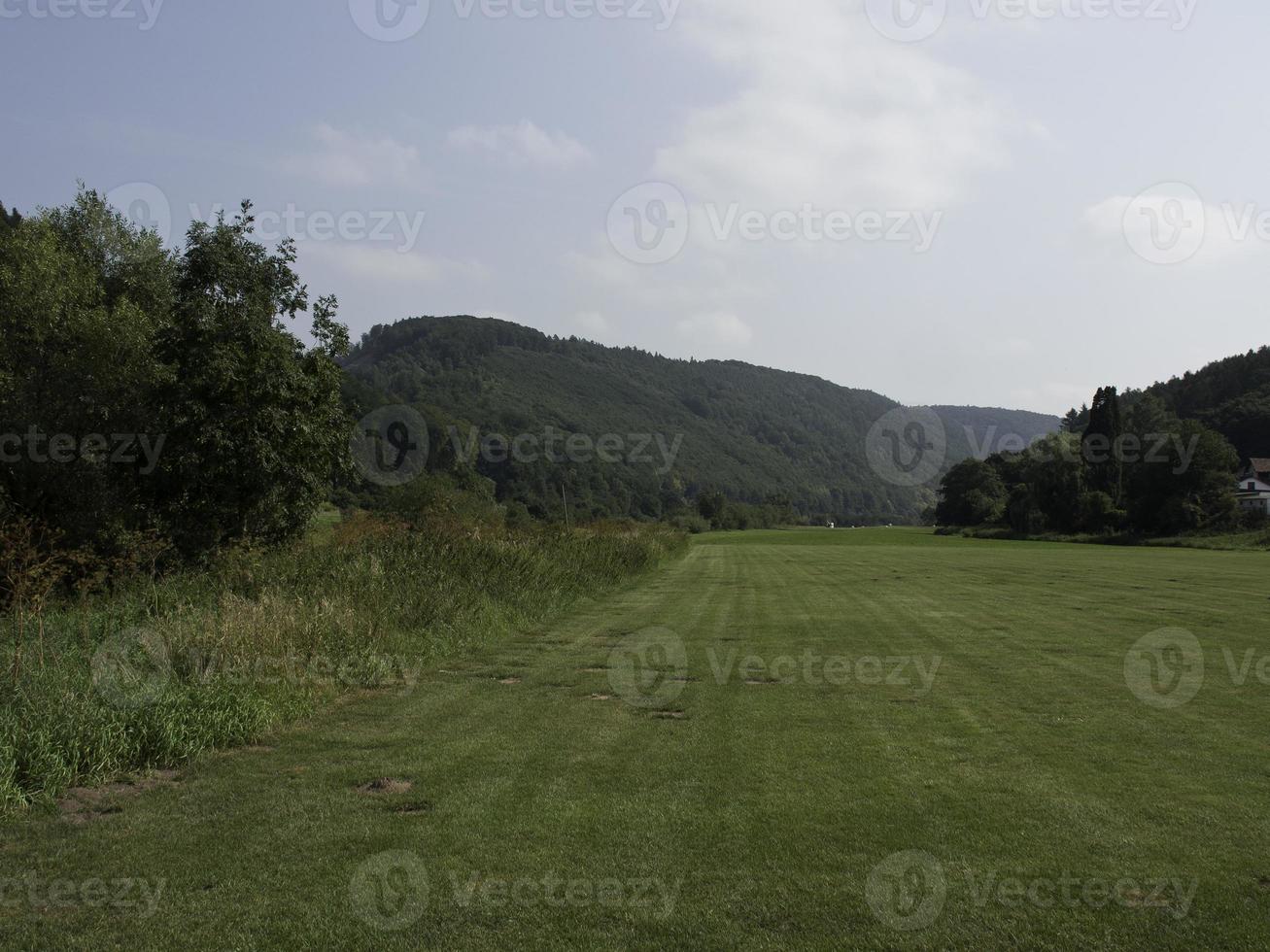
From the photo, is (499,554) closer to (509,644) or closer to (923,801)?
(509,644)

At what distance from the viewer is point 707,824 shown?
6438mm

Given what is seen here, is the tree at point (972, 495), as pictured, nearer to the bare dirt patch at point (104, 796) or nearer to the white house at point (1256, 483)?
the white house at point (1256, 483)

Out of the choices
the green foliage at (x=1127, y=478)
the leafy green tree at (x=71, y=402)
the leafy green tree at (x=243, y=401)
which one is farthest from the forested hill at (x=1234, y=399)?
the leafy green tree at (x=71, y=402)

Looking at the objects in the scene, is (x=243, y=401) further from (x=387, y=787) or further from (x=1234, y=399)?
(x=1234, y=399)

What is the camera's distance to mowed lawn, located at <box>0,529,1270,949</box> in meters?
4.93

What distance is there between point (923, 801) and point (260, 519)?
22254mm

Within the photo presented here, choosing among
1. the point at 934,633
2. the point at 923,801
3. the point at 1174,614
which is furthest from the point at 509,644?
the point at 1174,614

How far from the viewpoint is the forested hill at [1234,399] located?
109938 mm

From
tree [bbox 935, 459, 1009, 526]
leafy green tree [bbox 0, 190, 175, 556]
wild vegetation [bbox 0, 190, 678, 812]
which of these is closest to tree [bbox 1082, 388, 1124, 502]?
tree [bbox 935, 459, 1009, 526]

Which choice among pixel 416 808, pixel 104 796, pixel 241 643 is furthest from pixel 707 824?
pixel 241 643

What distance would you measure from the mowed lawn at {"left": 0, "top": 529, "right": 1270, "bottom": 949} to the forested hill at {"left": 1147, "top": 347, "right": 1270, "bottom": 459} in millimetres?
112262

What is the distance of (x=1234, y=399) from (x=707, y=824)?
5280 inches

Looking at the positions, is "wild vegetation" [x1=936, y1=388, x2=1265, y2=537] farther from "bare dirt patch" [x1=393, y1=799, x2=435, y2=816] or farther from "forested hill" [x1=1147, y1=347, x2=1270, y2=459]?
"bare dirt patch" [x1=393, y1=799, x2=435, y2=816]

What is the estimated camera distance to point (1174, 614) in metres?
19.1
